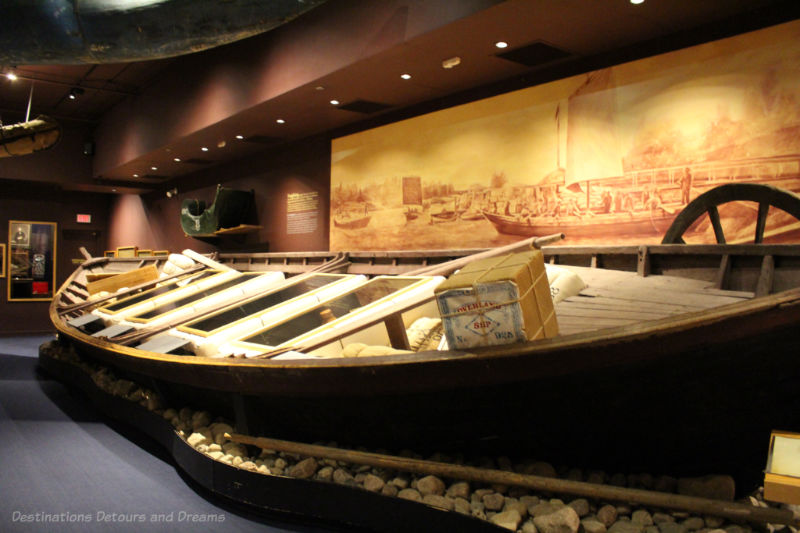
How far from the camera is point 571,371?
221 cm

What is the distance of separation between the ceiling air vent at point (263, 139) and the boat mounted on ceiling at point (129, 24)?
687 centimetres

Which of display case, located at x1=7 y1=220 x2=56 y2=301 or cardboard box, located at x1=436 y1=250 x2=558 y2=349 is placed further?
display case, located at x1=7 y1=220 x2=56 y2=301

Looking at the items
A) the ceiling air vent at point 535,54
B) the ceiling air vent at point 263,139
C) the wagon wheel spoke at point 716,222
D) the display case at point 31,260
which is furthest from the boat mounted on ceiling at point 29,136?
the wagon wheel spoke at point 716,222

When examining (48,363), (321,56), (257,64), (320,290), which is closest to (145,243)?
(48,363)

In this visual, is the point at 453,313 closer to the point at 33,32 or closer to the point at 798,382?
the point at 798,382

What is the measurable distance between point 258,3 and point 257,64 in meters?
5.51

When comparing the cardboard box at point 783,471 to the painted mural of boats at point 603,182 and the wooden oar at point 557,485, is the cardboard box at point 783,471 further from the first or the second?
the painted mural of boats at point 603,182

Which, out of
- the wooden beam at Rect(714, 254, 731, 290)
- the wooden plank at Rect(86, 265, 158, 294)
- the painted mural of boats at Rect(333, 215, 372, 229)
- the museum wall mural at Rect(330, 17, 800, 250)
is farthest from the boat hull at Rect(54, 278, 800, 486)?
the wooden plank at Rect(86, 265, 158, 294)

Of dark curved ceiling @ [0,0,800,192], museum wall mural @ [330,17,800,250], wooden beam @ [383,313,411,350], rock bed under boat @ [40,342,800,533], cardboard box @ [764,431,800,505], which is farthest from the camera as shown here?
dark curved ceiling @ [0,0,800,192]

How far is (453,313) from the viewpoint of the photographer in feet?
7.80

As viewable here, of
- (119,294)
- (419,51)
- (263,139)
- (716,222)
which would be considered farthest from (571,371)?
(263,139)

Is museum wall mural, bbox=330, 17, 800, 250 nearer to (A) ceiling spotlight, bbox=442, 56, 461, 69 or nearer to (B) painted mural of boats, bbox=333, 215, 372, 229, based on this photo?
(B) painted mural of boats, bbox=333, 215, 372, 229

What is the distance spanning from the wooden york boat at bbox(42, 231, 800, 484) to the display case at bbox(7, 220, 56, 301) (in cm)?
1229

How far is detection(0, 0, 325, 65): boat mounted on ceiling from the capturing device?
2273mm
